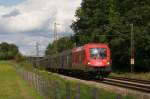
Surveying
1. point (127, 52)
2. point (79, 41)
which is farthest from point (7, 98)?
point (79, 41)

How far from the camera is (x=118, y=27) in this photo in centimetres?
9100

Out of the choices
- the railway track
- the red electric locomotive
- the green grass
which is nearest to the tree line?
the red electric locomotive

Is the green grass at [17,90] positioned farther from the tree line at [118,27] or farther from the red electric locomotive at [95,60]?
the tree line at [118,27]

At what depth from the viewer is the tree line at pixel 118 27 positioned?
278ft

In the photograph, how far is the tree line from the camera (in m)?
84.8

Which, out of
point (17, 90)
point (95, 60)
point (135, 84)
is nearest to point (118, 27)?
point (95, 60)

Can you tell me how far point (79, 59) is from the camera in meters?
53.3

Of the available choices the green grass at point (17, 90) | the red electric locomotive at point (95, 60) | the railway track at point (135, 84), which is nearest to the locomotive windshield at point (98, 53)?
the red electric locomotive at point (95, 60)

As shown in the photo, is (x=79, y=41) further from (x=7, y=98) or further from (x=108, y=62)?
(x=7, y=98)

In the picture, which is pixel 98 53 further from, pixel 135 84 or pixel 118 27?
pixel 118 27

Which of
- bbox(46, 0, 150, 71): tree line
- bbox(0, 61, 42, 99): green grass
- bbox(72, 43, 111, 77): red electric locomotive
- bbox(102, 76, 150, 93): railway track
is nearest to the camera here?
bbox(0, 61, 42, 99): green grass

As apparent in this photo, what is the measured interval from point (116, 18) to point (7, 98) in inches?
2602

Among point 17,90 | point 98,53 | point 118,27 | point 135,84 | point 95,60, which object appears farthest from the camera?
point 118,27

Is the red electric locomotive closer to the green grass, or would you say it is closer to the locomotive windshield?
the locomotive windshield
